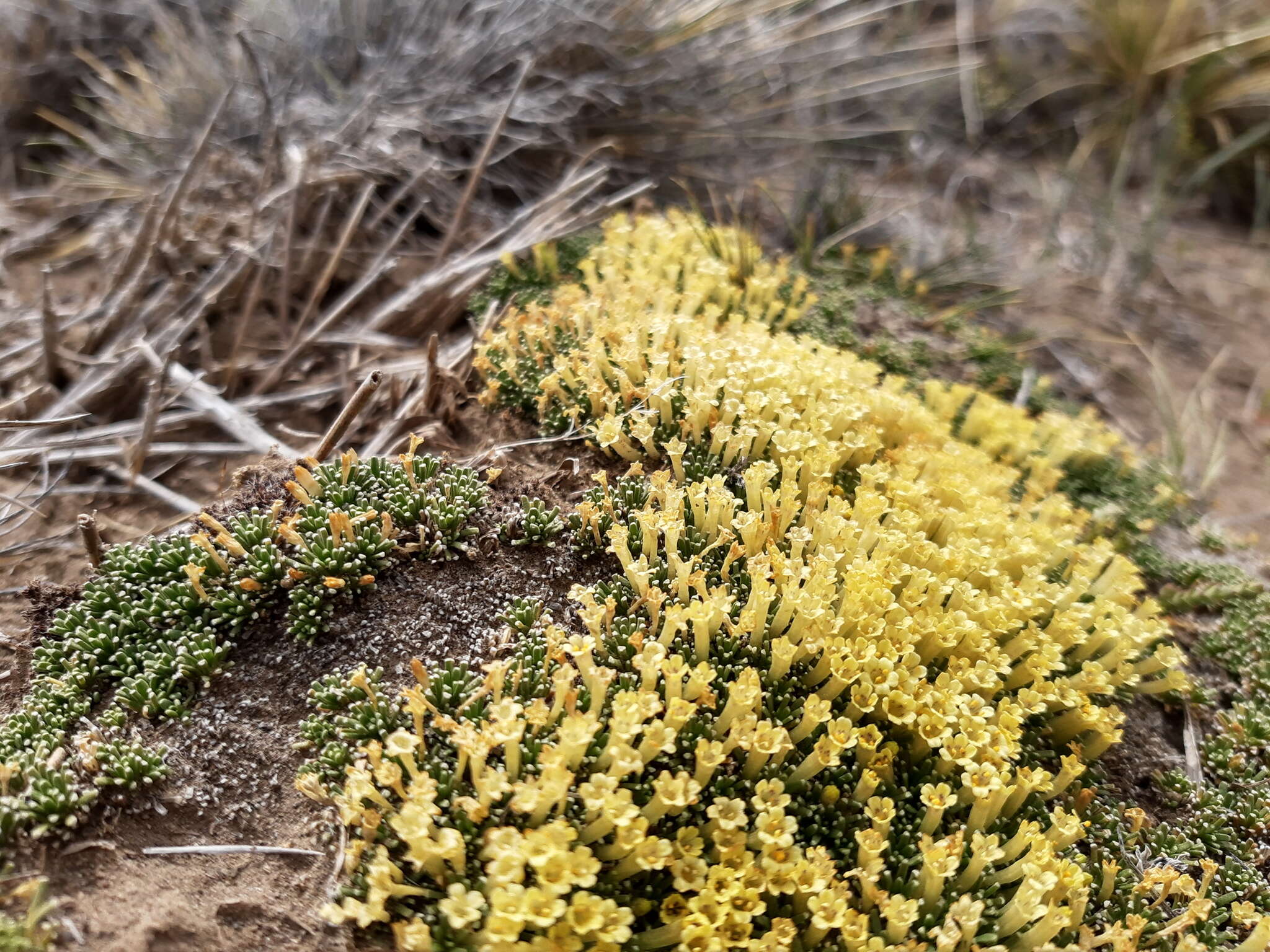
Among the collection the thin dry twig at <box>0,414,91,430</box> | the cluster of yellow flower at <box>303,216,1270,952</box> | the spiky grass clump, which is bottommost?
the cluster of yellow flower at <box>303,216,1270,952</box>

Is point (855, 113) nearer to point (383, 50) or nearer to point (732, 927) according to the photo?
point (383, 50)


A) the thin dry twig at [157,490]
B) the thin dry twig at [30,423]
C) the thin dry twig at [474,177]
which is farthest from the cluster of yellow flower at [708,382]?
the thin dry twig at [30,423]

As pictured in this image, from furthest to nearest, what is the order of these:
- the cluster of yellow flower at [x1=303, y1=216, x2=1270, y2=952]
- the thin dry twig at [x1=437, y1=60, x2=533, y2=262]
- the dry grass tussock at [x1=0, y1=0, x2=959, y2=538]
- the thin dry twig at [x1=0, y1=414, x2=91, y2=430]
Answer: the thin dry twig at [x1=437, y1=60, x2=533, y2=262] → the dry grass tussock at [x1=0, y1=0, x2=959, y2=538] → the thin dry twig at [x1=0, y1=414, x2=91, y2=430] → the cluster of yellow flower at [x1=303, y1=216, x2=1270, y2=952]

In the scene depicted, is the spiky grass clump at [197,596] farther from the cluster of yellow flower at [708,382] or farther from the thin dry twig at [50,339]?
the thin dry twig at [50,339]

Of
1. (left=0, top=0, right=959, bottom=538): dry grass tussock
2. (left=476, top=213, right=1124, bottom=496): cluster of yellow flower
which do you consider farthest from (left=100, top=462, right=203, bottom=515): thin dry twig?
(left=476, top=213, right=1124, bottom=496): cluster of yellow flower

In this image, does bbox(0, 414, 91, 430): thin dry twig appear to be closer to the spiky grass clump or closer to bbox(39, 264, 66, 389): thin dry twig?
the spiky grass clump

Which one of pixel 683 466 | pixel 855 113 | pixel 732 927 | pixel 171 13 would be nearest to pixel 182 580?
pixel 683 466

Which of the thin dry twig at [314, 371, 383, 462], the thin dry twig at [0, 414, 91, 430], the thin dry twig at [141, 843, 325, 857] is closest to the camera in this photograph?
the thin dry twig at [141, 843, 325, 857]
